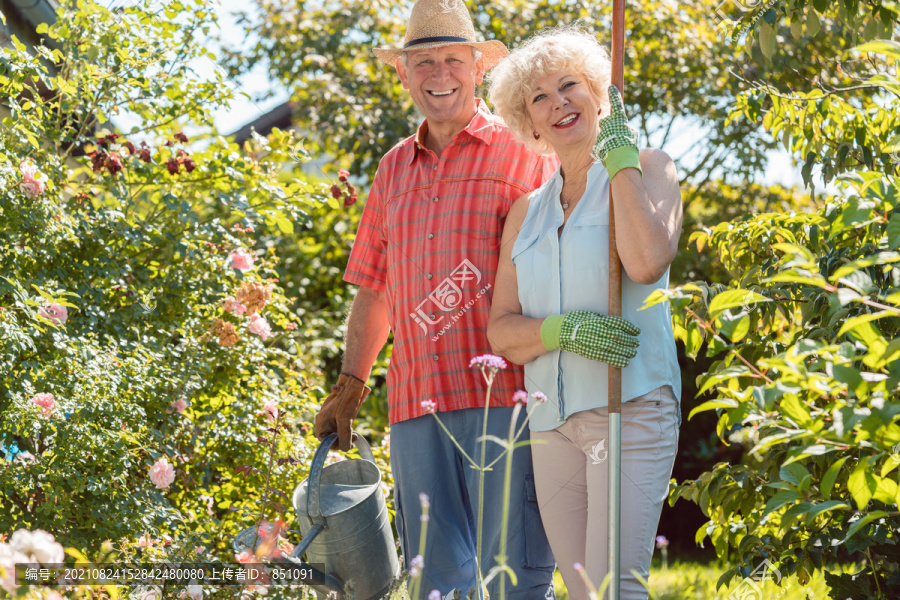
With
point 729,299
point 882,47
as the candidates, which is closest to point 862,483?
point 729,299

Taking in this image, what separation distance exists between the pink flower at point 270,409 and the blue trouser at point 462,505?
0.87 metres

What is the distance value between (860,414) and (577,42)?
53.3 inches

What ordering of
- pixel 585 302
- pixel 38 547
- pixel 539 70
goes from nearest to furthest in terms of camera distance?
pixel 38 547 < pixel 585 302 < pixel 539 70

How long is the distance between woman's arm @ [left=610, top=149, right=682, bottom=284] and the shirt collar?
0.66m

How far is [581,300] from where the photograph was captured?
207 cm

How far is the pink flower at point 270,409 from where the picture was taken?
127 inches

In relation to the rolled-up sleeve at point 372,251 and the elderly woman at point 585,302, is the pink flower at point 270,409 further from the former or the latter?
the elderly woman at point 585,302

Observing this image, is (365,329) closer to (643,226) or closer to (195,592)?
(195,592)

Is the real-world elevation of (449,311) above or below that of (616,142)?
below

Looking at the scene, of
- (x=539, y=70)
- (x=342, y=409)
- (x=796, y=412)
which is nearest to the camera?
(x=796, y=412)

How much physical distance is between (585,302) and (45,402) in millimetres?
1733
